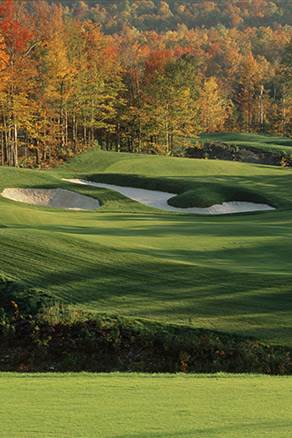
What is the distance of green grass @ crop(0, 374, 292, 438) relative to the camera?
7375mm

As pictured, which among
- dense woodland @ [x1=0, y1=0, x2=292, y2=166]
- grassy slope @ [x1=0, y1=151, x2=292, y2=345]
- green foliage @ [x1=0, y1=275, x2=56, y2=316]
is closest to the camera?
grassy slope @ [x1=0, y1=151, x2=292, y2=345]

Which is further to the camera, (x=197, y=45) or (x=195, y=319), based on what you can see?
(x=197, y=45)

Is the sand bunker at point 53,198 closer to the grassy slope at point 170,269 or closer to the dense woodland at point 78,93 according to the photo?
the grassy slope at point 170,269

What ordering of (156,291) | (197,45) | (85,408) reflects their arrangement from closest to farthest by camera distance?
(85,408) → (156,291) → (197,45)

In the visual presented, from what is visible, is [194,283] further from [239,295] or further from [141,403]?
[141,403]

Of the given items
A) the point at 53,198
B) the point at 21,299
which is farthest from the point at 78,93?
the point at 21,299

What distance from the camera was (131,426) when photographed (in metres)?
7.58

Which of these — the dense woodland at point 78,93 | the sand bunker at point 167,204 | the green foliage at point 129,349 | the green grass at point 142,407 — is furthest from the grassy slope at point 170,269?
the dense woodland at point 78,93

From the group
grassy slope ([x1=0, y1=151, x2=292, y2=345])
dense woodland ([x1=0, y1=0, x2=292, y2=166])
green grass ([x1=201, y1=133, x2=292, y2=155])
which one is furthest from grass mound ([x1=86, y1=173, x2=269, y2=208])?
green grass ([x1=201, y1=133, x2=292, y2=155])

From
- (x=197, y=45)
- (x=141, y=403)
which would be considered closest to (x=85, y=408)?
(x=141, y=403)

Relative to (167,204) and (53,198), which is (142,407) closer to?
(53,198)

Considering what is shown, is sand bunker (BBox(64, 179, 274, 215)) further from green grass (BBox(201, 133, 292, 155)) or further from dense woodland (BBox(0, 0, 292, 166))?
green grass (BBox(201, 133, 292, 155))

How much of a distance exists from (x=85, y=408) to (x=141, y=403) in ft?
2.58

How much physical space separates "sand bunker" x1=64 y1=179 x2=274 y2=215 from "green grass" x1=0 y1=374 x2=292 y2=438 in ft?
86.6
